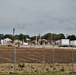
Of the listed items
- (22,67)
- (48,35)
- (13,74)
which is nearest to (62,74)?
(13,74)

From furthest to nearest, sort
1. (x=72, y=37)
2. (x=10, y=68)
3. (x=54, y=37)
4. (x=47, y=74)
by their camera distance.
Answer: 1. (x=54, y=37)
2. (x=72, y=37)
3. (x=10, y=68)
4. (x=47, y=74)

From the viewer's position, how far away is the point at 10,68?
62.8 feet

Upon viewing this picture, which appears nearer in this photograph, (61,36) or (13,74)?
(13,74)

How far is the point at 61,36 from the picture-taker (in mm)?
170625

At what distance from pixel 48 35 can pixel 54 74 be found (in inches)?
6036

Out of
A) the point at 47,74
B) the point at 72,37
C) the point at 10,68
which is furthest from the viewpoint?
the point at 72,37

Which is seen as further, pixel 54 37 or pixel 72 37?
pixel 54 37

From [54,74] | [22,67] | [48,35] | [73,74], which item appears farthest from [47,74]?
[48,35]

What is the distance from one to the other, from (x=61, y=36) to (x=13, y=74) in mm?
156362

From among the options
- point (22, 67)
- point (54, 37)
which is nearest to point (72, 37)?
point (54, 37)

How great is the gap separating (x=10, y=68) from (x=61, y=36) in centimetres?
15246

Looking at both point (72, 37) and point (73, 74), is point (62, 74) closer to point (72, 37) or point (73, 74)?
point (73, 74)

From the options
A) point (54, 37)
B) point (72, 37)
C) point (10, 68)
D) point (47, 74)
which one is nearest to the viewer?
point (47, 74)

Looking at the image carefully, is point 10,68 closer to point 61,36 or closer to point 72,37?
point 72,37
